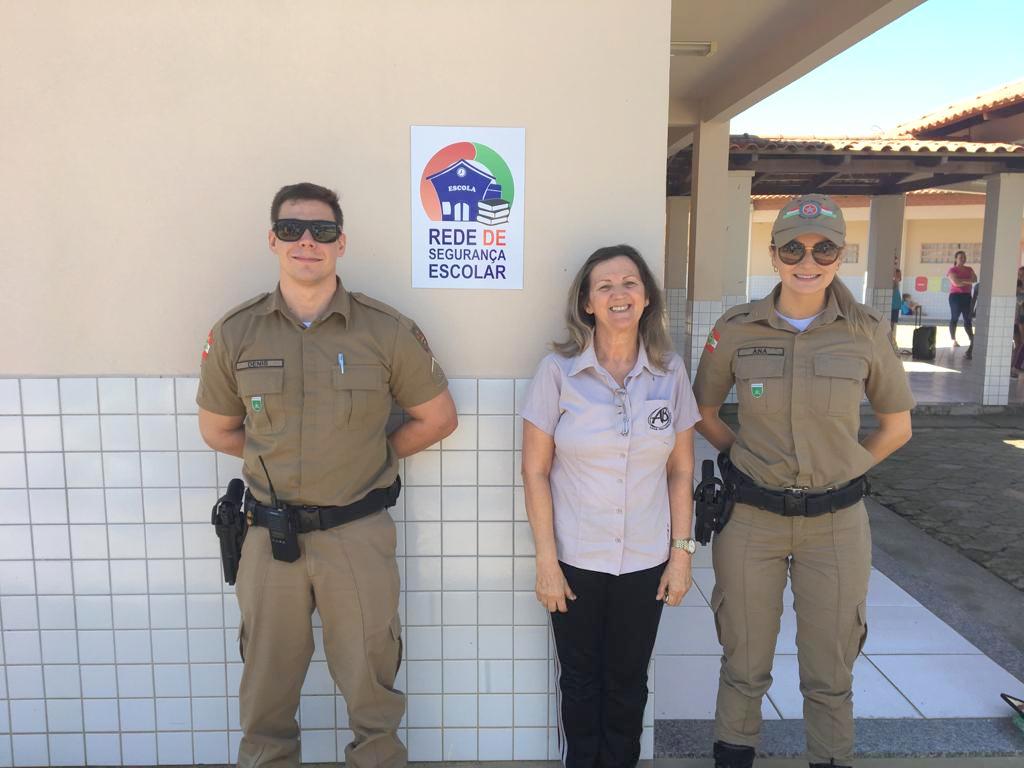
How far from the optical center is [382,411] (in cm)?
227

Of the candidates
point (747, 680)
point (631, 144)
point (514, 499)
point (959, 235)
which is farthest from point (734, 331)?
point (959, 235)

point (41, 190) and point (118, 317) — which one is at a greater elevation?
point (41, 190)

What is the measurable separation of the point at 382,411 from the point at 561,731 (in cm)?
131

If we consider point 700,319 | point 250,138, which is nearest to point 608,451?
point 250,138

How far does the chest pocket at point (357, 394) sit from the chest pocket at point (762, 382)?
1.17 meters

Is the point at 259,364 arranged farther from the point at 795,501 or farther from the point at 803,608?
the point at 803,608

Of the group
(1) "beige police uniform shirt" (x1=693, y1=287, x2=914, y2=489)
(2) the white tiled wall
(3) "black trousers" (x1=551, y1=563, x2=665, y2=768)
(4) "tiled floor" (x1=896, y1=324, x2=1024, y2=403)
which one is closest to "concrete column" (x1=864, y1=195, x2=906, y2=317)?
(4) "tiled floor" (x1=896, y1=324, x2=1024, y2=403)

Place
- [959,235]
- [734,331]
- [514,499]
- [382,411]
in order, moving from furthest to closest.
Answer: [959,235], [514,499], [734,331], [382,411]

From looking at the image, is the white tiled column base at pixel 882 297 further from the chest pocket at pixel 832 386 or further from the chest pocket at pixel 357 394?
the chest pocket at pixel 357 394

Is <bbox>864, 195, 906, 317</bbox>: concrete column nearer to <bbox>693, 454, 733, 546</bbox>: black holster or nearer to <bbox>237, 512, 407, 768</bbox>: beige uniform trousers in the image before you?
<bbox>693, 454, 733, 546</bbox>: black holster

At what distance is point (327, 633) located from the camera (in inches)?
90.7

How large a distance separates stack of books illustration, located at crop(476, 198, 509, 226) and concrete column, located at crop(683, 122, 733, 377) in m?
6.06

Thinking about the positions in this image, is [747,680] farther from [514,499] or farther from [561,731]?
[514,499]

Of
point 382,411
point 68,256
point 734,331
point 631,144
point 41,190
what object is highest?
point 631,144
